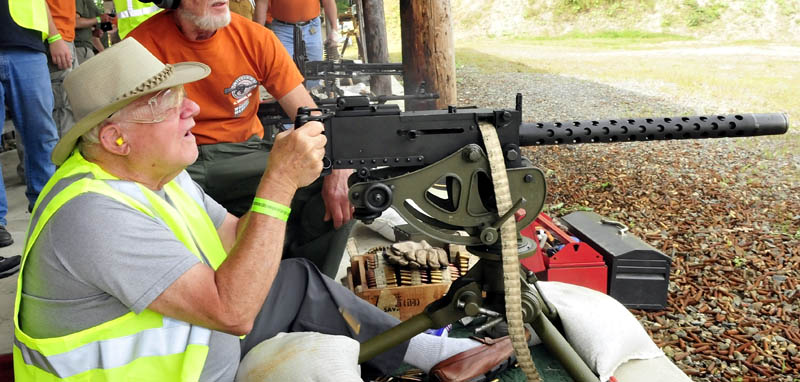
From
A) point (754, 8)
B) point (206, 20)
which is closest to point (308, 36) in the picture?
point (206, 20)

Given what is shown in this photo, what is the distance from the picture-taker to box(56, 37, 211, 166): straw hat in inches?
66.6

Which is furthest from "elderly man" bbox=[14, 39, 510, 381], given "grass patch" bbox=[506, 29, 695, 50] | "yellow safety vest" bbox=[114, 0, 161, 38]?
"grass patch" bbox=[506, 29, 695, 50]

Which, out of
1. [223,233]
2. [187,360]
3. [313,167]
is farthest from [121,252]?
[223,233]

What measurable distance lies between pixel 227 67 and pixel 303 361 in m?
2.04

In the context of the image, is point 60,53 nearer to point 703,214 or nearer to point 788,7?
point 703,214

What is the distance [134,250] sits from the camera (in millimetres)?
1602

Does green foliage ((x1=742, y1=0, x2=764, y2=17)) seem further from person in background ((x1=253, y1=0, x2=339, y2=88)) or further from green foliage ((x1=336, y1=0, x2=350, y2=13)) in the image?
green foliage ((x1=336, y1=0, x2=350, y2=13))

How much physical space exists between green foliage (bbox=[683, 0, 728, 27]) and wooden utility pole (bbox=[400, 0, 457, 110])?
7.03 m

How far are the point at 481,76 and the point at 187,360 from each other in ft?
32.3

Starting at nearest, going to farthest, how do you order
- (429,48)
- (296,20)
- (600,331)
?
(600,331)
(429,48)
(296,20)

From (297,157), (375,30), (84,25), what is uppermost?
(84,25)

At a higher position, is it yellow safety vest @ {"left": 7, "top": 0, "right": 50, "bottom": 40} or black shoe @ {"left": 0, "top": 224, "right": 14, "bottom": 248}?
yellow safety vest @ {"left": 7, "top": 0, "right": 50, "bottom": 40}

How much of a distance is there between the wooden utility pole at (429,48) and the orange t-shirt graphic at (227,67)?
7.33ft

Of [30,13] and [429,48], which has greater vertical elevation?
[30,13]
